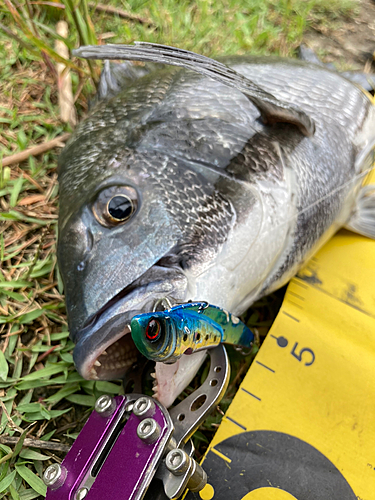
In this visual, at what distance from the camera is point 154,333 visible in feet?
2.97

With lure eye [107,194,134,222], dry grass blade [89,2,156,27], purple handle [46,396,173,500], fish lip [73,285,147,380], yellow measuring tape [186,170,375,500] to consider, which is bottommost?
yellow measuring tape [186,170,375,500]

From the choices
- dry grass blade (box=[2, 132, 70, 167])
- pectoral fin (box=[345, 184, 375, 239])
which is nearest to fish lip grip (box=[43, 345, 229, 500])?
pectoral fin (box=[345, 184, 375, 239])

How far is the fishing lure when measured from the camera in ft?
2.95

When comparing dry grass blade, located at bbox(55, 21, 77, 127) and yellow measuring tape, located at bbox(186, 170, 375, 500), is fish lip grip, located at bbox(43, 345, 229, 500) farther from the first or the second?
dry grass blade, located at bbox(55, 21, 77, 127)

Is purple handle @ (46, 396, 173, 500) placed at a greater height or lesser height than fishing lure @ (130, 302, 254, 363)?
lesser

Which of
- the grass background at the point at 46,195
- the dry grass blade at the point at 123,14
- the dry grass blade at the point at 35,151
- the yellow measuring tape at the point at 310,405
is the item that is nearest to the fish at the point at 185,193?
the yellow measuring tape at the point at 310,405

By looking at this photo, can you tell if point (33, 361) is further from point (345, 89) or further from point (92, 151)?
point (345, 89)

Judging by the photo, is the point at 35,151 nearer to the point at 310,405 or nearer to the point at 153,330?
the point at 153,330

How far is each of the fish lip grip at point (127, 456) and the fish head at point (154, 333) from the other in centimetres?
24

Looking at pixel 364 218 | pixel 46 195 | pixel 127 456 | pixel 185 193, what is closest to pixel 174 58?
pixel 185 193

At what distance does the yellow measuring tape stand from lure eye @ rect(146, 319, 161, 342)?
734 mm

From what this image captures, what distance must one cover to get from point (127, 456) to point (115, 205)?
0.70 m

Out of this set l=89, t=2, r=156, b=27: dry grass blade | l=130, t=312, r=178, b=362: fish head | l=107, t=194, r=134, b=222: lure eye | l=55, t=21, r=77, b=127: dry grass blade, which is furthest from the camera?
l=89, t=2, r=156, b=27: dry grass blade

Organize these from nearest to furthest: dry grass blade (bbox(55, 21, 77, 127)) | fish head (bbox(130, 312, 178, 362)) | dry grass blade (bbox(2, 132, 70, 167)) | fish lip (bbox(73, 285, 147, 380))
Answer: fish head (bbox(130, 312, 178, 362)), fish lip (bbox(73, 285, 147, 380)), dry grass blade (bbox(2, 132, 70, 167)), dry grass blade (bbox(55, 21, 77, 127))
